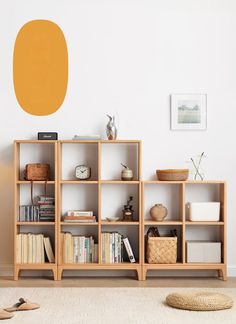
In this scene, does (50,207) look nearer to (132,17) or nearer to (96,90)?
(96,90)

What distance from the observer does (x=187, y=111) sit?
260 inches

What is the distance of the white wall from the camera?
6555 millimetres

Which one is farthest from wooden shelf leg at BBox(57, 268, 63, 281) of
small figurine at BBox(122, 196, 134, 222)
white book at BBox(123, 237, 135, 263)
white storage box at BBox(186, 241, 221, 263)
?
white storage box at BBox(186, 241, 221, 263)

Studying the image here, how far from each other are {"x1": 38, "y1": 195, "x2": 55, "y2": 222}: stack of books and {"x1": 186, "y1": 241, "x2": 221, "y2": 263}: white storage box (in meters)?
1.31

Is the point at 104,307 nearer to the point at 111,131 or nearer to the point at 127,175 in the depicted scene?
the point at 127,175

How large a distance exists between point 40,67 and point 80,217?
1513 millimetres

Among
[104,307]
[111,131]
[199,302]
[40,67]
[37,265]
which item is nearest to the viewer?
[199,302]

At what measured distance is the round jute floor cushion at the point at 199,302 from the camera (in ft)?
16.1

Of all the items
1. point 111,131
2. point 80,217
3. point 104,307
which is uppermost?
point 111,131

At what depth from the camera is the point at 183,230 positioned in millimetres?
6309

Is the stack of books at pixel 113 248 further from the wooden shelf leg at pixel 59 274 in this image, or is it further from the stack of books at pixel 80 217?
the wooden shelf leg at pixel 59 274

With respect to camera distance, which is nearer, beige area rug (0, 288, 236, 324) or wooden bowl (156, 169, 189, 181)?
beige area rug (0, 288, 236, 324)

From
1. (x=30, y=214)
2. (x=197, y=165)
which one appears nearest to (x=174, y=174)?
(x=197, y=165)

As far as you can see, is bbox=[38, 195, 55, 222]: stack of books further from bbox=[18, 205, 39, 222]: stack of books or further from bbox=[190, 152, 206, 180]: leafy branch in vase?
bbox=[190, 152, 206, 180]: leafy branch in vase
